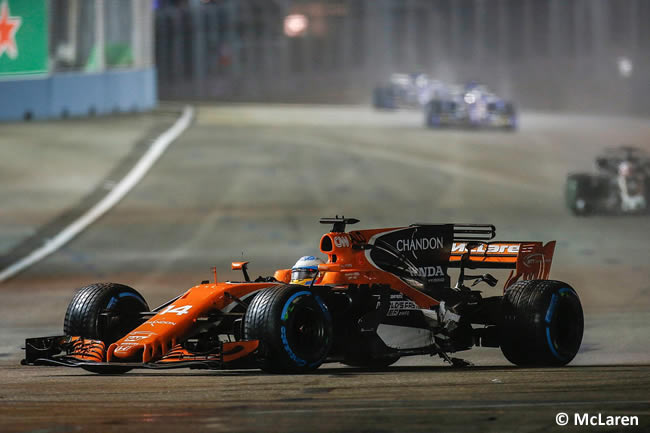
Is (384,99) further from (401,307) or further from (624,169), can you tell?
(401,307)

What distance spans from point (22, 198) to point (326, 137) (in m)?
14.8

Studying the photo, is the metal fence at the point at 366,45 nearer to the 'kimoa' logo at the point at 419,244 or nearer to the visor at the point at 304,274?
the 'kimoa' logo at the point at 419,244

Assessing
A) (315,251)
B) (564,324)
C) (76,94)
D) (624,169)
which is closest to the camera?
(564,324)

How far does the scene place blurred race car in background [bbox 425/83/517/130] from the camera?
140 ft

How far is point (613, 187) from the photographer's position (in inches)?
1041

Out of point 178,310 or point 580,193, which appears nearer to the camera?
point 178,310

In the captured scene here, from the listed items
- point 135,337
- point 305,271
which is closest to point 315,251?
point 305,271

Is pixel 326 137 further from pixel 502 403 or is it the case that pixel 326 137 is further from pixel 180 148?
pixel 502 403

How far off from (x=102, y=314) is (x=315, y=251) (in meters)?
10.8

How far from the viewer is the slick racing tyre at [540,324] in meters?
11.0

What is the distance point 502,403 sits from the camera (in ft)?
27.9

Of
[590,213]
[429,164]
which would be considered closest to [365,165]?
[429,164]

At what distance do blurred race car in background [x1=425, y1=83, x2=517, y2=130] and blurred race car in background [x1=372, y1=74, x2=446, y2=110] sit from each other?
319 inches

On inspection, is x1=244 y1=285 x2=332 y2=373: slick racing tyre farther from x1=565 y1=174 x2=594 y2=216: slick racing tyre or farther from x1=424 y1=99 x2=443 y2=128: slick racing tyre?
x1=424 y1=99 x2=443 y2=128: slick racing tyre
